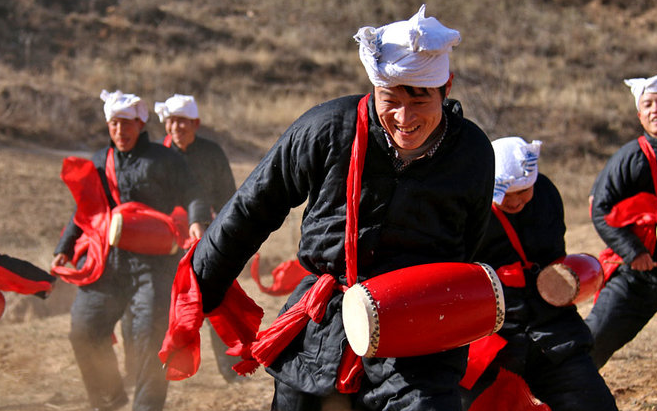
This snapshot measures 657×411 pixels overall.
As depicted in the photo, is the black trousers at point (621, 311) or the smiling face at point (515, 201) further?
the black trousers at point (621, 311)

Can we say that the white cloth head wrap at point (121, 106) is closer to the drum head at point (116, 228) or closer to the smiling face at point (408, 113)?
the drum head at point (116, 228)

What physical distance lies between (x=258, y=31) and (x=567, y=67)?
9.58m

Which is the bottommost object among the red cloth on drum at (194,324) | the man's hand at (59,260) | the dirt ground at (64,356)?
the dirt ground at (64,356)

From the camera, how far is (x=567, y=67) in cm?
2645

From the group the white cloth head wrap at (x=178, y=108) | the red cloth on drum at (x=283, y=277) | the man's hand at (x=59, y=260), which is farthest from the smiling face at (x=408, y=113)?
the white cloth head wrap at (x=178, y=108)

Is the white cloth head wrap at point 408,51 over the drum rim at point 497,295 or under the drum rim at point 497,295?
over

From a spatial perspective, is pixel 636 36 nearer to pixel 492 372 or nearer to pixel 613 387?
pixel 613 387

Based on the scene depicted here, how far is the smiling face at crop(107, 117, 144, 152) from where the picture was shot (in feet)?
19.1

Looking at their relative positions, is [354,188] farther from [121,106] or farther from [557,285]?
[121,106]

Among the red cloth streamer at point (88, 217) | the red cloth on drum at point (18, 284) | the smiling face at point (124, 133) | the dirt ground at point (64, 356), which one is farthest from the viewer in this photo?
the dirt ground at point (64, 356)

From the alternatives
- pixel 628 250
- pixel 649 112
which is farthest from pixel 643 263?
pixel 649 112

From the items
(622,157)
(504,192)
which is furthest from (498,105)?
(504,192)

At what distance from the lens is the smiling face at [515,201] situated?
3.92m

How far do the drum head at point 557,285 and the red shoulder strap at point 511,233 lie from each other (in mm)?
101
